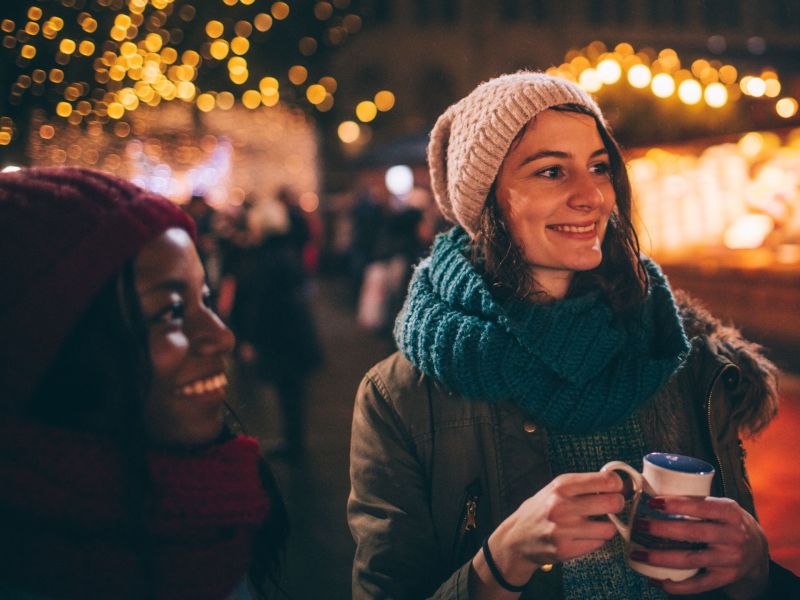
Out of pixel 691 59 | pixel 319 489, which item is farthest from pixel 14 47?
pixel 691 59

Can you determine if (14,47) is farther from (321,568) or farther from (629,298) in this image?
(629,298)

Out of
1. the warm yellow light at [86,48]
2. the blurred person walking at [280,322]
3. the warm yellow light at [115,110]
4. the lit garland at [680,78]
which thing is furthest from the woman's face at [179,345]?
the warm yellow light at [115,110]

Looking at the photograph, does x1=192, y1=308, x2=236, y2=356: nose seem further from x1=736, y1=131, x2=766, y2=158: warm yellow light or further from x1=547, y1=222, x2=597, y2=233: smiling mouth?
x1=736, y1=131, x2=766, y2=158: warm yellow light

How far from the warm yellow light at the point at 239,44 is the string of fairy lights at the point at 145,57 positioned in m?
0.02

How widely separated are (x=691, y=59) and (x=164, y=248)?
1076cm

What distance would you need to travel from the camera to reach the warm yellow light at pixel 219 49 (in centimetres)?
1479

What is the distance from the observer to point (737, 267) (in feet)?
27.4

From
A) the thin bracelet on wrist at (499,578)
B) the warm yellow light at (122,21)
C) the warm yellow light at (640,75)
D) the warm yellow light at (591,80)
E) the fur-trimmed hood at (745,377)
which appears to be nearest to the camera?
the thin bracelet on wrist at (499,578)

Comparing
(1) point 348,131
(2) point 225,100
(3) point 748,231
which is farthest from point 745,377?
(1) point 348,131

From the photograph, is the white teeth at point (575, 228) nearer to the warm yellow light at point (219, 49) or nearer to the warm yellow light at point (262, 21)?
the warm yellow light at point (219, 49)

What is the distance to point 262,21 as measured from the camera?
1652cm

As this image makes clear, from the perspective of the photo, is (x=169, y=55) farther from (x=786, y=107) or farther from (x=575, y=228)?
(x=575, y=228)

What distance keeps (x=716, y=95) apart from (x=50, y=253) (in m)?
10.8

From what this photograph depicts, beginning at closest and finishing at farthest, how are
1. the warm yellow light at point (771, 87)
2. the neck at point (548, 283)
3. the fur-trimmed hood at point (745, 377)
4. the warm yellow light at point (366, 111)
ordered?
the fur-trimmed hood at point (745, 377), the neck at point (548, 283), the warm yellow light at point (771, 87), the warm yellow light at point (366, 111)
